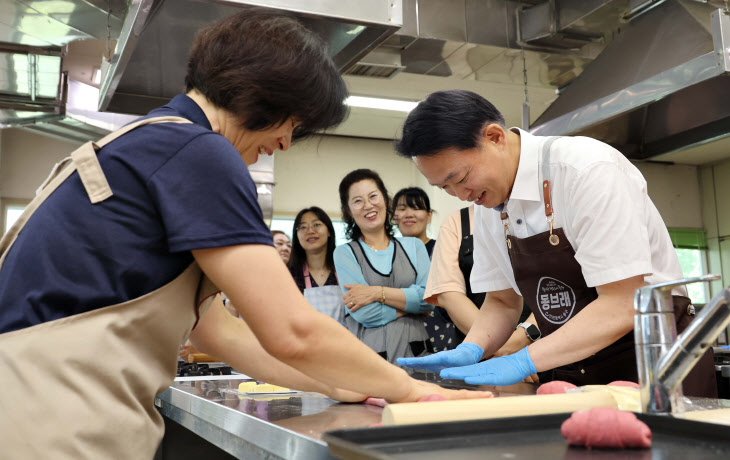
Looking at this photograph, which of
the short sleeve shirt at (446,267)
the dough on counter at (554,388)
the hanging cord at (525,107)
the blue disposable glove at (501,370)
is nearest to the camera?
the dough on counter at (554,388)

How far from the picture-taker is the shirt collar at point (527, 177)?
154 cm

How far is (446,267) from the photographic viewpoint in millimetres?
2457

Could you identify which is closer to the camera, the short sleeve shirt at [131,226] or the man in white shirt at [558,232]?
the short sleeve shirt at [131,226]

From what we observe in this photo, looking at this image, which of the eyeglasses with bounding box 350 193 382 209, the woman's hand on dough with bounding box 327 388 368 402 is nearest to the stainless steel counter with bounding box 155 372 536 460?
the woman's hand on dough with bounding box 327 388 368 402

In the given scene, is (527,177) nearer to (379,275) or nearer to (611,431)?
(611,431)

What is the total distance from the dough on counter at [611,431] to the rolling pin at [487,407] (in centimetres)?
13

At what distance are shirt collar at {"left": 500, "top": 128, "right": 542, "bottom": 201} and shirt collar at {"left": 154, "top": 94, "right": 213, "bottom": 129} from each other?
32.5 inches

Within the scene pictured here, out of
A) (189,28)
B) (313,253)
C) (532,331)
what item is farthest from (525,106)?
(189,28)

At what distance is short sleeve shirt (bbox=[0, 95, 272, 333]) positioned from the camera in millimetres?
813

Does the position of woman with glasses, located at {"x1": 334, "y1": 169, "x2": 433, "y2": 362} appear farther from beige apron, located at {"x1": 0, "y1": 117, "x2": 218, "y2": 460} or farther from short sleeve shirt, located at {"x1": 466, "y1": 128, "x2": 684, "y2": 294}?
beige apron, located at {"x1": 0, "y1": 117, "x2": 218, "y2": 460}

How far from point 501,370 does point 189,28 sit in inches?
57.6

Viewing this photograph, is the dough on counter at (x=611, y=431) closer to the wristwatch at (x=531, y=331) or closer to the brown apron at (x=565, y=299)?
the brown apron at (x=565, y=299)

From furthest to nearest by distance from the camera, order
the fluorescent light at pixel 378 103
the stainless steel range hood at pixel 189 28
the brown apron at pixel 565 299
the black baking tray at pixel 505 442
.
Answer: the fluorescent light at pixel 378 103 → the stainless steel range hood at pixel 189 28 → the brown apron at pixel 565 299 → the black baking tray at pixel 505 442

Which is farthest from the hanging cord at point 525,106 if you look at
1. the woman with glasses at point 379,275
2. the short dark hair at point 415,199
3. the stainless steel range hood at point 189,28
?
the stainless steel range hood at point 189,28
